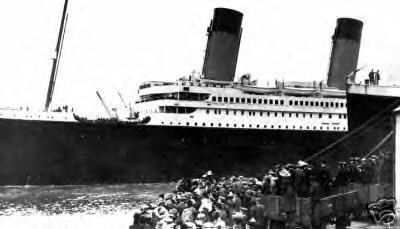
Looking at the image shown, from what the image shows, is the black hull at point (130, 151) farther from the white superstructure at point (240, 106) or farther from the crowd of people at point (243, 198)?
the crowd of people at point (243, 198)

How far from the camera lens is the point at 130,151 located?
81.8 feet

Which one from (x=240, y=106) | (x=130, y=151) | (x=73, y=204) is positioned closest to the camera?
(x=73, y=204)

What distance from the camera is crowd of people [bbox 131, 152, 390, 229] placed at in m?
7.52

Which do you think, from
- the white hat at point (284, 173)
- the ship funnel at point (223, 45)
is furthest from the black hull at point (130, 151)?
the white hat at point (284, 173)

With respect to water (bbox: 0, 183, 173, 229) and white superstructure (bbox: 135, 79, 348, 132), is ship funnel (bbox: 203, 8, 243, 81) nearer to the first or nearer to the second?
white superstructure (bbox: 135, 79, 348, 132)

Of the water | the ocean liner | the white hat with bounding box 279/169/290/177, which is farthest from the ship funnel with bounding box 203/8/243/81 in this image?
the white hat with bounding box 279/169/290/177

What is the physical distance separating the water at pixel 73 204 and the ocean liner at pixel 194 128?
103 centimetres

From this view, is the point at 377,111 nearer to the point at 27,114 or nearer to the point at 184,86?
the point at 184,86

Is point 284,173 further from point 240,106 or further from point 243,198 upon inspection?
point 240,106

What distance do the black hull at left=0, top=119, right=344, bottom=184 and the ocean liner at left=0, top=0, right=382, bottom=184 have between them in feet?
0.16

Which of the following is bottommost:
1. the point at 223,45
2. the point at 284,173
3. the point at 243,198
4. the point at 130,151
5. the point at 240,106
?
the point at 243,198

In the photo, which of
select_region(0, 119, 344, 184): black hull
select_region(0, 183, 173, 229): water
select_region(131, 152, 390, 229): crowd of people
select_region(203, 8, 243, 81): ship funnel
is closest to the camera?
select_region(131, 152, 390, 229): crowd of people

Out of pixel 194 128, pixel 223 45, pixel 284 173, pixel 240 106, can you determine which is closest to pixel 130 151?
pixel 194 128

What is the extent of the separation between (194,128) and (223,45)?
18.1ft
